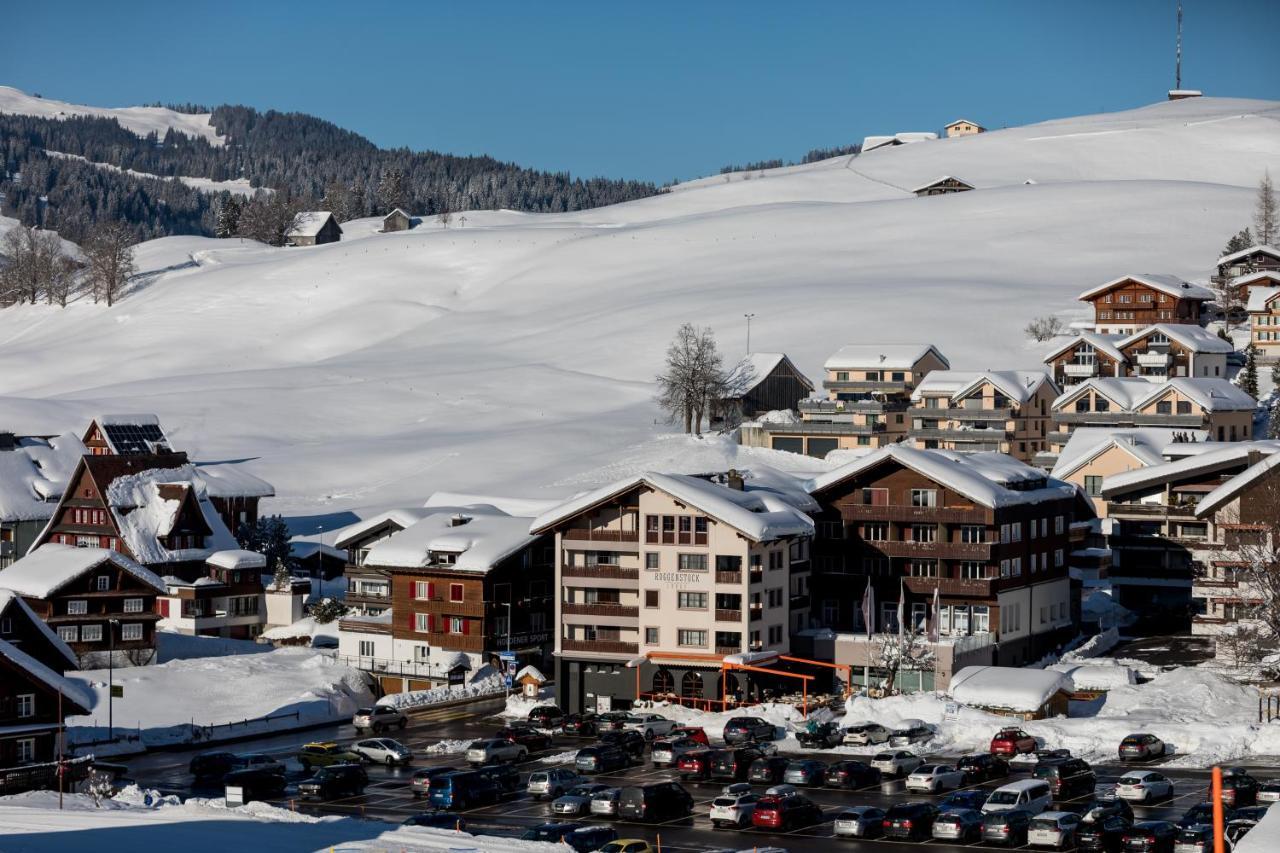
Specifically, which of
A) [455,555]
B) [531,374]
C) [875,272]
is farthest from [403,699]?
[875,272]

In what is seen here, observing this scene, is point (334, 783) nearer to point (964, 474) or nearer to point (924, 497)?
point (924, 497)

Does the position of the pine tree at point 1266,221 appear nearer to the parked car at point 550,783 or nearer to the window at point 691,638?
the window at point 691,638

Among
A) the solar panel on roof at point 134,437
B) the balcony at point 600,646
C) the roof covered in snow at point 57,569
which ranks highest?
the solar panel on roof at point 134,437

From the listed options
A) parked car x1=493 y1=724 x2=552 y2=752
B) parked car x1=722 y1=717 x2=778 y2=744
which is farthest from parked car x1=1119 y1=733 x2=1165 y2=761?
parked car x1=493 y1=724 x2=552 y2=752

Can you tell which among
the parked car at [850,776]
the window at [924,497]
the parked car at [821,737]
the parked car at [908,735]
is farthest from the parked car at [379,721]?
the window at [924,497]

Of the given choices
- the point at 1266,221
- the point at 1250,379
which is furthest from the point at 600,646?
the point at 1266,221

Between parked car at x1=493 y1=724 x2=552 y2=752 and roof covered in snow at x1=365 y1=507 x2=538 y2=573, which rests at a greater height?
roof covered in snow at x1=365 y1=507 x2=538 y2=573

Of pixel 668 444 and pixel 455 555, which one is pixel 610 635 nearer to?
pixel 455 555

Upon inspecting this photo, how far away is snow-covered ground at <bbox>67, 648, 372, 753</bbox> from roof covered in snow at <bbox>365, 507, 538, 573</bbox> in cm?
446

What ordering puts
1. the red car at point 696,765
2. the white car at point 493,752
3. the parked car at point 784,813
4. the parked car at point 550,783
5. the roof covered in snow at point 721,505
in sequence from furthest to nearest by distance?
the roof covered in snow at point 721,505 < the white car at point 493,752 < the red car at point 696,765 < the parked car at point 550,783 < the parked car at point 784,813

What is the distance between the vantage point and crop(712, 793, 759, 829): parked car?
4466 centimetres

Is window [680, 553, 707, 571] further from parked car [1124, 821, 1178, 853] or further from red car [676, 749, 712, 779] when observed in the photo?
parked car [1124, 821, 1178, 853]

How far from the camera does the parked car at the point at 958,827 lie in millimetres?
42812

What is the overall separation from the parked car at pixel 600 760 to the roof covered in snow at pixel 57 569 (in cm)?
2618
